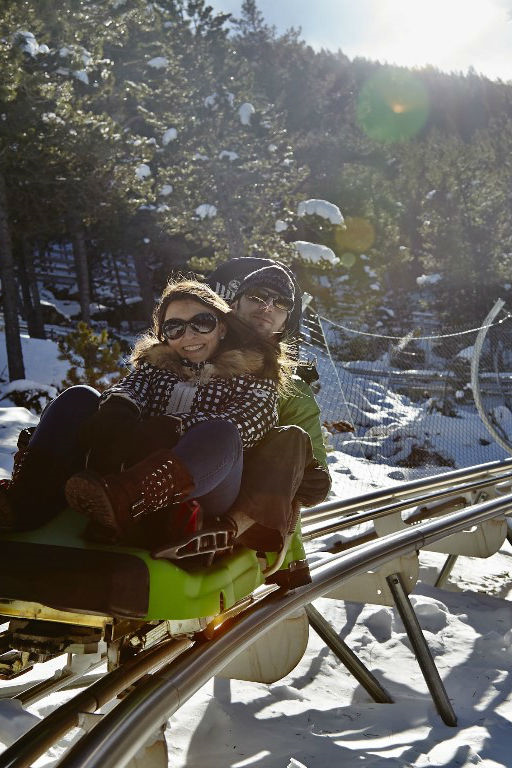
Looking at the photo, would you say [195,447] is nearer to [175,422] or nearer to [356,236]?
[175,422]

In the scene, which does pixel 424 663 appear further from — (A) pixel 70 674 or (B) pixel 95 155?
(B) pixel 95 155

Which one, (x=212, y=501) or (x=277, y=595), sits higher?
(x=212, y=501)

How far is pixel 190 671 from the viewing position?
6.40 feet

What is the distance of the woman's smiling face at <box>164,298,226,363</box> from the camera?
2.60 meters

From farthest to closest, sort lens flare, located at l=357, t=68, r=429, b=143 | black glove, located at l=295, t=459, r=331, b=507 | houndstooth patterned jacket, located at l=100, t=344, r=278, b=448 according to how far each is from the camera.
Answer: lens flare, located at l=357, t=68, r=429, b=143
black glove, located at l=295, t=459, r=331, b=507
houndstooth patterned jacket, located at l=100, t=344, r=278, b=448

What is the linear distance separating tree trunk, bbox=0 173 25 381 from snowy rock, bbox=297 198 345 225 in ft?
42.4

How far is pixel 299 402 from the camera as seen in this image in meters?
3.05

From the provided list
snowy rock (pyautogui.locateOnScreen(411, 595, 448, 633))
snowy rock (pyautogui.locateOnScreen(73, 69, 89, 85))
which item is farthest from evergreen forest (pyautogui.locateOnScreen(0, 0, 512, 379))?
snowy rock (pyautogui.locateOnScreen(411, 595, 448, 633))

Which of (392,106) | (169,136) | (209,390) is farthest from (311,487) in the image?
(392,106)

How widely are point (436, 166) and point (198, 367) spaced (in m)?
33.7

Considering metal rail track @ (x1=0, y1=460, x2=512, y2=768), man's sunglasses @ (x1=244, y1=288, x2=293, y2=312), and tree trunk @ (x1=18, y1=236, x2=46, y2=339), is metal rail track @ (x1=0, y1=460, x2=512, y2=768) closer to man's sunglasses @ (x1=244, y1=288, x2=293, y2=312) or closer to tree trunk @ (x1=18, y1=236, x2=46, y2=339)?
man's sunglasses @ (x1=244, y1=288, x2=293, y2=312)

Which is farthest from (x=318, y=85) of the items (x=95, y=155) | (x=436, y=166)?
(x=95, y=155)

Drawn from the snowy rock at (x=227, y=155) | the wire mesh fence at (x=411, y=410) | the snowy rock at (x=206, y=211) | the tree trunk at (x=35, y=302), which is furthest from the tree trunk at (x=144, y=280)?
the wire mesh fence at (x=411, y=410)

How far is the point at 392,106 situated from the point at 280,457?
69.5m
